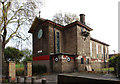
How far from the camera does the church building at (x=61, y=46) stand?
19.9 metres

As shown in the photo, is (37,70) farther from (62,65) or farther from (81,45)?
(81,45)

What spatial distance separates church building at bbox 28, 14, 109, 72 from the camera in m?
19.9

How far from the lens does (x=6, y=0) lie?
1309 cm

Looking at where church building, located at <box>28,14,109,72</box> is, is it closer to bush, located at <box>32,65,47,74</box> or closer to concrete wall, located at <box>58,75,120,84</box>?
bush, located at <box>32,65,47,74</box>

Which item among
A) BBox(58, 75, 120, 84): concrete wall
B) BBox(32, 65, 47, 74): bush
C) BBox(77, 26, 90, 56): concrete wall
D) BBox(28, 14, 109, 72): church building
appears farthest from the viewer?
BBox(77, 26, 90, 56): concrete wall

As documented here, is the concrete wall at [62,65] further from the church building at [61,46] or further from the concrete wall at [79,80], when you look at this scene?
the concrete wall at [79,80]

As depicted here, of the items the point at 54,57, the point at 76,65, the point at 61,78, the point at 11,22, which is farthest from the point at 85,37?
the point at 61,78

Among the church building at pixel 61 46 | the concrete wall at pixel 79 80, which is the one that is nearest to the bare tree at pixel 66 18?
the church building at pixel 61 46

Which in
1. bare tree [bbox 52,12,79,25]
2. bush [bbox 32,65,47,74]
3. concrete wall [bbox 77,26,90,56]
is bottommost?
bush [bbox 32,65,47,74]

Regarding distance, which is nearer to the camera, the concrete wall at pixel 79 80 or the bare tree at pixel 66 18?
the concrete wall at pixel 79 80

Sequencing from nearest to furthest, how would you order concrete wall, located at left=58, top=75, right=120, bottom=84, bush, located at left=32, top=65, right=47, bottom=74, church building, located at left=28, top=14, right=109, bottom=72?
concrete wall, located at left=58, top=75, right=120, bottom=84 → bush, located at left=32, top=65, right=47, bottom=74 → church building, located at left=28, top=14, right=109, bottom=72

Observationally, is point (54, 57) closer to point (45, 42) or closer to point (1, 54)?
point (45, 42)

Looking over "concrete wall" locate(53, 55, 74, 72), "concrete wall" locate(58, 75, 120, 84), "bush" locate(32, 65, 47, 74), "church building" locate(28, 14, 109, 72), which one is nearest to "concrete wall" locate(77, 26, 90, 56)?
"church building" locate(28, 14, 109, 72)

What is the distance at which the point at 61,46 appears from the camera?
2344cm
